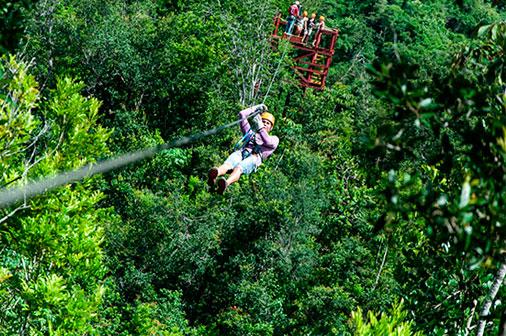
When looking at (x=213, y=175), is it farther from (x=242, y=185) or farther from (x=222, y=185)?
(x=242, y=185)

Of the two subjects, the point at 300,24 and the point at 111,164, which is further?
the point at 300,24

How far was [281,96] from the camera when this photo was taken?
25172mm

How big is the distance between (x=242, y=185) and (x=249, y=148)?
10.3 meters

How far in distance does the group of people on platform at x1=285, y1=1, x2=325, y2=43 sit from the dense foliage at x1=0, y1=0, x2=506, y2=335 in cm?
76

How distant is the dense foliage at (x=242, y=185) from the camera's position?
11.9 ft

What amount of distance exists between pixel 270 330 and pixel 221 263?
2704mm

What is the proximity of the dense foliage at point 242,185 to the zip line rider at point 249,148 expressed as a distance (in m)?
1.58

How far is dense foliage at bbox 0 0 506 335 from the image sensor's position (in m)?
3.61

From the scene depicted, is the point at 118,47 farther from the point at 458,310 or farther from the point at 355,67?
the point at 458,310

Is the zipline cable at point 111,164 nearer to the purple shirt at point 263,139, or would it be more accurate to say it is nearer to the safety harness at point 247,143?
the purple shirt at point 263,139

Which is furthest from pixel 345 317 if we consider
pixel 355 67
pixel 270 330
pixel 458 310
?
pixel 355 67

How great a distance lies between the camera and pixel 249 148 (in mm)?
9555

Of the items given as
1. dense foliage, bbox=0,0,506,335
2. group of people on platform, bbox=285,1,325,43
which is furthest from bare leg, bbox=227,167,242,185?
group of people on platform, bbox=285,1,325,43

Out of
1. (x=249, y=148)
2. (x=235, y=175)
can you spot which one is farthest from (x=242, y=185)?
(x=235, y=175)
